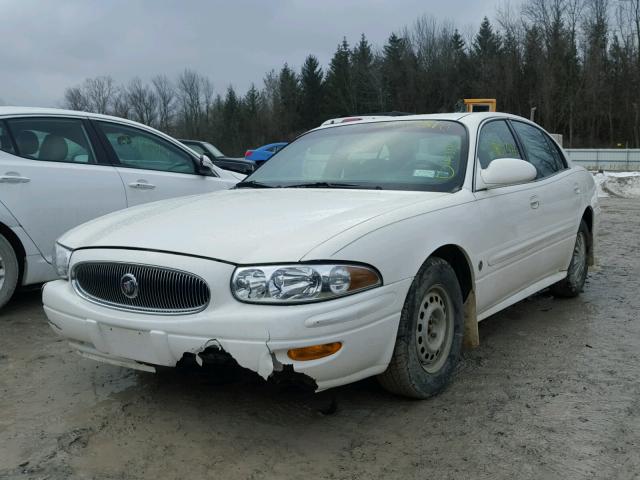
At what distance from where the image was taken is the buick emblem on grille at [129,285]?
8.87 ft

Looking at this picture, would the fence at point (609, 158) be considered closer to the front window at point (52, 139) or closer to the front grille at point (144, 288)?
the front window at point (52, 139)

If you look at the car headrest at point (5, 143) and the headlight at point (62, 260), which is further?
the car headrest at point (5, 143)

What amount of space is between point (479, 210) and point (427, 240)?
2.10ft

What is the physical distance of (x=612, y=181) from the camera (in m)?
16.9

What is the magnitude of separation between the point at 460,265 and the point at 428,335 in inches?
19.4

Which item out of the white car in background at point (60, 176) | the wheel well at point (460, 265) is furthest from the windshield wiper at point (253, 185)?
the white car in background at point (60, 176)

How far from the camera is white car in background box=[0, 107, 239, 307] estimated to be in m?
4.62

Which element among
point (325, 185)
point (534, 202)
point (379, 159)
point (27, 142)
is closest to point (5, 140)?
point (27, 142)

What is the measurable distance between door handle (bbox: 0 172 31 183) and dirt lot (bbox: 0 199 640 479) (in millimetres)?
1263

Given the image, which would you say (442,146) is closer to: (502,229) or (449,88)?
(502,229)

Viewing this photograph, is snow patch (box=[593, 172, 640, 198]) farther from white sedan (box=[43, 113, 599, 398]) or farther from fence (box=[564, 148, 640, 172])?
white sedan (box=[43, 113, 599, 398])

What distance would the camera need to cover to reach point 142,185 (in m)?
5.45

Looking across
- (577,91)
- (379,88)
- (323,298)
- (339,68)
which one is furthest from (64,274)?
(339,68)

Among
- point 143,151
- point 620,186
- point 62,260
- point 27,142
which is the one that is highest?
point 27,142
